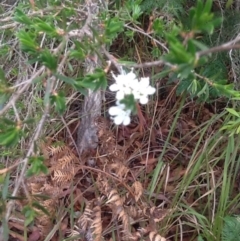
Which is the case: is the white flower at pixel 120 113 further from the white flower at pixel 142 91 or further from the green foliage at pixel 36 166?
the green foliage at pixel 36 166

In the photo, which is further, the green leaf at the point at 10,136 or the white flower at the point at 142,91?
the green leaf at the point at 10,136

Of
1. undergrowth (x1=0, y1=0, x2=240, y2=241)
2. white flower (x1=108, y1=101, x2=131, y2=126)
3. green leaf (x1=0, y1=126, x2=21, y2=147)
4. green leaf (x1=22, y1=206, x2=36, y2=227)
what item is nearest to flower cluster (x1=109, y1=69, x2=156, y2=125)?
white flower (x1=108, y1=101, x2=131, y2=126)

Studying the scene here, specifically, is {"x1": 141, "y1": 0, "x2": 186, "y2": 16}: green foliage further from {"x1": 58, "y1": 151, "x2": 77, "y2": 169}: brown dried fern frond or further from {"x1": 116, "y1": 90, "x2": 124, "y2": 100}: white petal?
{"x1": 116, "y1": 90, "x2": 124, "y2": 100}: white petal

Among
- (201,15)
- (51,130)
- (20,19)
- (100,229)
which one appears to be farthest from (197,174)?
(201,15)

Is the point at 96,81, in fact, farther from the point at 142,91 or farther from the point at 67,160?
the point at 67,160

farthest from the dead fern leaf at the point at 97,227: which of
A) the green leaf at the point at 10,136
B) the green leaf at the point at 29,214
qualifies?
the green leaf at the point at 10,136

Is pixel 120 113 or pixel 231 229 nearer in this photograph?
pixel 120 113

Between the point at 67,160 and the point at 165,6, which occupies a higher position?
the point at 165,6

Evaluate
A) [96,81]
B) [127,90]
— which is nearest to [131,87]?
[127,90]

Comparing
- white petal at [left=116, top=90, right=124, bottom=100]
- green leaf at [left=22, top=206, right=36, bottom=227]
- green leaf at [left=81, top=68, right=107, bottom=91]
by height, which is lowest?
green leaf at [left=22, top=206, right=36, bottom=227]
